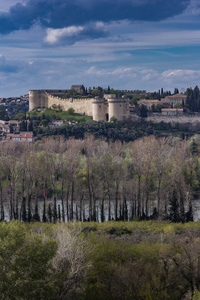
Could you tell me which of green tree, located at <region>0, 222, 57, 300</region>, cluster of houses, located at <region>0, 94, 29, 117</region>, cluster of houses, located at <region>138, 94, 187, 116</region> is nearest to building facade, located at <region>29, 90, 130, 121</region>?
cluster of houses, located at <region>138, 94, 187, 116</region>

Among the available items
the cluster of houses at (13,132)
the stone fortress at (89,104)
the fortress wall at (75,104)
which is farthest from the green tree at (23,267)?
the fortress wall at (75,104)

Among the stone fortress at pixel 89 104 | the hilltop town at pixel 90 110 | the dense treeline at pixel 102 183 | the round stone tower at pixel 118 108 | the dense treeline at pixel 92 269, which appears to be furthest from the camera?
the stone fortress at pixel 89 104

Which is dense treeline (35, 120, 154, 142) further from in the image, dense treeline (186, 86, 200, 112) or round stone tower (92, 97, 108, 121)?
dense treeline (186, 86, 200, 112)

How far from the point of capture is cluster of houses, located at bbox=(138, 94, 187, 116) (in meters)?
88.7

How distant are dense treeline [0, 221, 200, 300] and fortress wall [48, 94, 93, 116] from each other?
66.1m

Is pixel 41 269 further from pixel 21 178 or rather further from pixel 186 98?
pixel 186 98

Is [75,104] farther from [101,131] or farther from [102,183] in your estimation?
[102,183]

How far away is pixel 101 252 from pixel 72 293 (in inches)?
103

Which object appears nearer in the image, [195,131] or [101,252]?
[101,252]

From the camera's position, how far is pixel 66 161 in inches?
1551

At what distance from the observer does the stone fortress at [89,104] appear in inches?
3233

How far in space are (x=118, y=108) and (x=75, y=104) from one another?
993 centimetres

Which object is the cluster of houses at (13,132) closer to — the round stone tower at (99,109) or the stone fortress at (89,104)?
the round stone tower at (99,109)

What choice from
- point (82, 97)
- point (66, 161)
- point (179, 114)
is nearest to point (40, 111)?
point (82, 97)
